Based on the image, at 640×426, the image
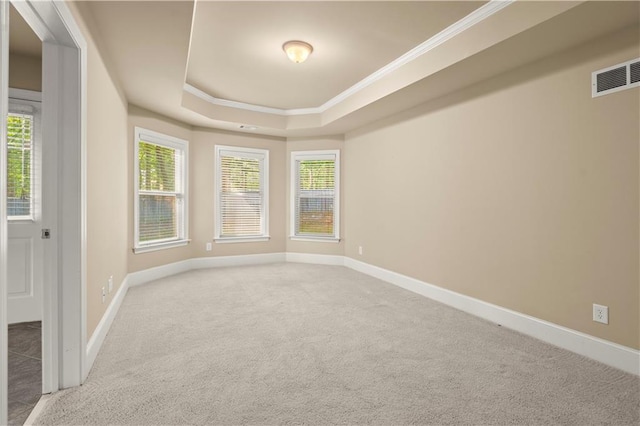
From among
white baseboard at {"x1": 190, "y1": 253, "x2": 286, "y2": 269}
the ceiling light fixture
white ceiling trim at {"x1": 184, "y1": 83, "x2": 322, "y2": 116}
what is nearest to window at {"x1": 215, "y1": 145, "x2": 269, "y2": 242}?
white baseboard at {"x1": 190, "y1": 253, "x2": 286, "y2": 269}

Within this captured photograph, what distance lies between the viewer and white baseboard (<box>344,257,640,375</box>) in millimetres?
2357

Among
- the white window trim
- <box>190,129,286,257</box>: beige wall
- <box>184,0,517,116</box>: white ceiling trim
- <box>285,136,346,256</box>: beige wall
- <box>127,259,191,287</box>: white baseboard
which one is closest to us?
<box>184,0,517,116</box>: white ceiling trim

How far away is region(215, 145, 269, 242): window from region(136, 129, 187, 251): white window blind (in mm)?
625

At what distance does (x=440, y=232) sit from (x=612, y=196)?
1.73 metres

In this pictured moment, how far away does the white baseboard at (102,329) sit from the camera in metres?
2.33

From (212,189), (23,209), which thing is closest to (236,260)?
(212,189)

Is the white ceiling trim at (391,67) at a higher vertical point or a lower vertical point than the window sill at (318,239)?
higher

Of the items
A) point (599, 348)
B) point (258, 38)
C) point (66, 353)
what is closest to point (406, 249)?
point (599, 348)

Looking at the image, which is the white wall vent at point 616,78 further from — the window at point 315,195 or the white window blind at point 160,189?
the white window blind at point 160,189

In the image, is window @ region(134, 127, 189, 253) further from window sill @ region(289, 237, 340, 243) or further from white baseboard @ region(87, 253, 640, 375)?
window sill @ region(289, 237, 340, 243)

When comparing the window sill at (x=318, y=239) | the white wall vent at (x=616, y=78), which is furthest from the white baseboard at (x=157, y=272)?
the white wall vent at (x=616, y=78)

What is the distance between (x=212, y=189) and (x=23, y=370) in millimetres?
3806

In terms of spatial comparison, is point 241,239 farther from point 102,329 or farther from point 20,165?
point 102,329

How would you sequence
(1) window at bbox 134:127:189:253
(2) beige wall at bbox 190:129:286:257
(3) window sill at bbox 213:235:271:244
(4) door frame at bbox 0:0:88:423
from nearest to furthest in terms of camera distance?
1. (4) door frame at bbox 0:0:88:423
2. (1) window at bbox 134:127:189:253
3. (2) beige wall at bbox 190:129:286:257
4. (3) window sill at bbox 213:235:271:244
